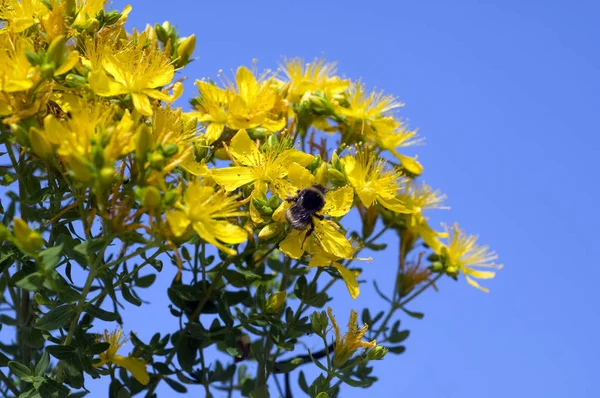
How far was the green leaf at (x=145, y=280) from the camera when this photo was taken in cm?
235

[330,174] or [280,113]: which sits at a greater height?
[280,113]

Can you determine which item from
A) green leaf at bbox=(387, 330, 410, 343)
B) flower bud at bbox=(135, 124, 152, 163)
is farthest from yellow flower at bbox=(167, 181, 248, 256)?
green leaf at bbox=(387, 330, 410, 343)

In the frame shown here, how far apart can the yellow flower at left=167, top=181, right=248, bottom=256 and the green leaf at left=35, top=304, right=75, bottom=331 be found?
33cm

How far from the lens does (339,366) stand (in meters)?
2.05

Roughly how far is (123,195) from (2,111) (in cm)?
31

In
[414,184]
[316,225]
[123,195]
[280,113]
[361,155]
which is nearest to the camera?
[123,195]

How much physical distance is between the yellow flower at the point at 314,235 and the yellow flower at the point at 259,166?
0.14 feet

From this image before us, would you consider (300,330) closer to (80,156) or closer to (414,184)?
(414,184)

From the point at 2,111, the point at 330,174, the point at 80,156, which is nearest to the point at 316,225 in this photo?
the point at 330,174

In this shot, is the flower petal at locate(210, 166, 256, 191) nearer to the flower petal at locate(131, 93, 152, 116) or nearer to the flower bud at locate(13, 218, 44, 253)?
the flower petal at locate(131, 93, 152, 116)

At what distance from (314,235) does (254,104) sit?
1.51ft

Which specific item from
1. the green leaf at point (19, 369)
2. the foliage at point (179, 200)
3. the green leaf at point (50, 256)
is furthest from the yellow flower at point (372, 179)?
the green leaf at point (19, 369)

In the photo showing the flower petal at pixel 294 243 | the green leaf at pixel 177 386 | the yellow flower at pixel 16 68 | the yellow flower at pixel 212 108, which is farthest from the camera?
the green leaf at pixel 177 386

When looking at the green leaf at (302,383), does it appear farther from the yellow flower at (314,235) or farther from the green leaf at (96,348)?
the green leaf at (96,348)
